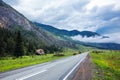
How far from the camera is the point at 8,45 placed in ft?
316

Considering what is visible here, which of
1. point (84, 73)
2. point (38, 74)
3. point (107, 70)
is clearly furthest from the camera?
point (107, 70)

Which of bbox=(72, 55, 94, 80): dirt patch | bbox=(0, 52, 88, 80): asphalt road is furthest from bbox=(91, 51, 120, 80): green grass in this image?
bbox=(0, 52, 88, 80): asphalt road

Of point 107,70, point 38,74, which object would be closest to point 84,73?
point 38,74

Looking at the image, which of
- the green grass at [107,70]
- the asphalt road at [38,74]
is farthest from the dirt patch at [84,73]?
the asphalt road at [38,74]

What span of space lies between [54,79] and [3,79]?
3.45 metres

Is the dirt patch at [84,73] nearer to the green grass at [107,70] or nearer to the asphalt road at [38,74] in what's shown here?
the green grass at [107,70]

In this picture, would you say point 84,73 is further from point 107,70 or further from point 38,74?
point 107,70

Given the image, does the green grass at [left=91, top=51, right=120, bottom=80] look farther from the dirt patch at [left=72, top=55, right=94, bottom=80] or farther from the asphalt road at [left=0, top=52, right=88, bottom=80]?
the asphalt road at [left=0, top=52, right=88, bottom=80]

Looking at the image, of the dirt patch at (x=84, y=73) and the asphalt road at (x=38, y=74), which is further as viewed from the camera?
the dirt patch at (x=84, y=73)

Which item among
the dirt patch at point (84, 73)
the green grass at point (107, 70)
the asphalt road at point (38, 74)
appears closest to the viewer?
the asphalt road at point (38, 74)

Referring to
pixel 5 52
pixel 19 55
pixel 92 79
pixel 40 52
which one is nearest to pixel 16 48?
pixel 19 55

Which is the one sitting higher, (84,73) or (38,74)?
(38,74)

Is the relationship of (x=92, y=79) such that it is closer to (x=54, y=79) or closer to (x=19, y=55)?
(x=54, y=79)

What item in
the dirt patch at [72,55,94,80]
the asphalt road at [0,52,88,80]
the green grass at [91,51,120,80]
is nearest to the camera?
the asphalt road at [0,52,88,80]
